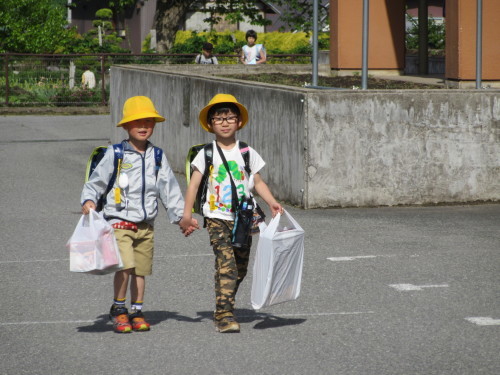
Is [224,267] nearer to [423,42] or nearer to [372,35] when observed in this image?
[372,35]

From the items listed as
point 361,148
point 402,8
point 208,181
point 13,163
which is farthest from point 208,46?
point 208,181

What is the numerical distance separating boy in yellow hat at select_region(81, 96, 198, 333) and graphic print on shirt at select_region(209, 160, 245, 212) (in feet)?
0.57

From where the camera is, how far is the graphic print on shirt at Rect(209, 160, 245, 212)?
21.3ft

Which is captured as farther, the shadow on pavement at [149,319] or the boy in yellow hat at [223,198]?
the shadow on pavement at [149,319]

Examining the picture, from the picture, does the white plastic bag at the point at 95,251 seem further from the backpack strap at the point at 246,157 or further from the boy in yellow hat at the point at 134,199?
the backpack strap at the point at 246,157

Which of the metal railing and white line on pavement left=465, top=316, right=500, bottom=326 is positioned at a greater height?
the metal railing

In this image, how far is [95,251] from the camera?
243 inches

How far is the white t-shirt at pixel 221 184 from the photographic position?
6.49m

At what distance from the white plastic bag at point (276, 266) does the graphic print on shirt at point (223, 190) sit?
274 mm

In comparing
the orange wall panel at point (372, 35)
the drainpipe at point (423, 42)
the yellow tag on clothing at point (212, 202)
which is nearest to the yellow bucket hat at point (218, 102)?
the yellow tag on clothing at point (212, 202)

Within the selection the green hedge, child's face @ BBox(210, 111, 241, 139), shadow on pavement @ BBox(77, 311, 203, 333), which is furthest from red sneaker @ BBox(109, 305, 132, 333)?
the green hedge

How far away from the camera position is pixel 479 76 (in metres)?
14.2

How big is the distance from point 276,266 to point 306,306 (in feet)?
2.81

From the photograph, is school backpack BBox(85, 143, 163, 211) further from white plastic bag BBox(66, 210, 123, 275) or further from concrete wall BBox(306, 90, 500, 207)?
concrete wall BBox(306, 90, 500, 207)
